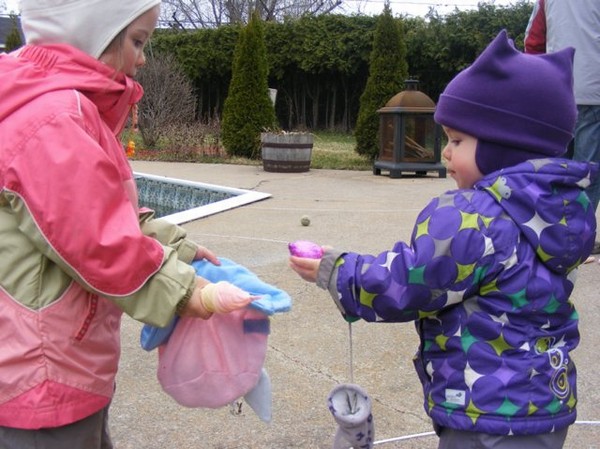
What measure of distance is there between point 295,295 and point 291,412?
4.56 ft

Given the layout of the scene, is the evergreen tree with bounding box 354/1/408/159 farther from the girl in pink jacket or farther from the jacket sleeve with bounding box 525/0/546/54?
the girl in pink jacket

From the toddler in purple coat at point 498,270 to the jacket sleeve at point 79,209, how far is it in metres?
0.43

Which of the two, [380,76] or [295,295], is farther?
[380,76]

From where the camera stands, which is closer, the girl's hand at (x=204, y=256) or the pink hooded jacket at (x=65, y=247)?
the pink hooded jacket at (x=65, y=247)

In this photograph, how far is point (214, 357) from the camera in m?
1.81

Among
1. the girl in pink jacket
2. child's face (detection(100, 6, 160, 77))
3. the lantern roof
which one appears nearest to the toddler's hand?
the girl in pink jacket

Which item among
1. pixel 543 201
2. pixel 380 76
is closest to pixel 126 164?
pixel 543 201

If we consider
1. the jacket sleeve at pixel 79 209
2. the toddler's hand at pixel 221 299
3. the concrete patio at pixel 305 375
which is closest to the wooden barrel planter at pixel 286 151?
the concrete patio at pixel 305 375

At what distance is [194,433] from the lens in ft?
8.52

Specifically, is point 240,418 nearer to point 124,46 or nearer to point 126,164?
point 126,164

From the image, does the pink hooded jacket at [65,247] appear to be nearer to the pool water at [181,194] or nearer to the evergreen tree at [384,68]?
the pool water at [181,194]

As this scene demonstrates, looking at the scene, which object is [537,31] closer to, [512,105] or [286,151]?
[512,105]

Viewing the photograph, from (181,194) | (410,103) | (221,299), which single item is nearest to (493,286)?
(221,299)

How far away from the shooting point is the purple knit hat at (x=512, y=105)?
67.6 inches
